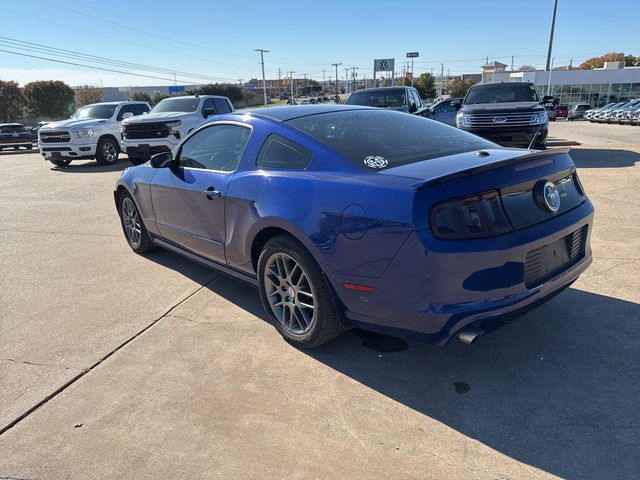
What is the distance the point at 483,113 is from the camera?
1052cm

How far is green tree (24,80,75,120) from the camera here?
68.9m

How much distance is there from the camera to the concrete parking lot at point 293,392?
93.8 inches

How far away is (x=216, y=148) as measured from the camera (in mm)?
4191

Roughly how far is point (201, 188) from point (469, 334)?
8.50ft

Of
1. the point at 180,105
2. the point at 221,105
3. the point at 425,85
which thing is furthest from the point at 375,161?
the point at 425,85

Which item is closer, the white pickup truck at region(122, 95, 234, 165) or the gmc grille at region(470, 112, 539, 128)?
the gmc grille at region(470, 112, 539, 128)

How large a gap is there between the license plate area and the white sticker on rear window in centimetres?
102

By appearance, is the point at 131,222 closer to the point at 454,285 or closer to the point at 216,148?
the point at 216,148

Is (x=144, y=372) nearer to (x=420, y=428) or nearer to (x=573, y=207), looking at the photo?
(x=420, y=428)

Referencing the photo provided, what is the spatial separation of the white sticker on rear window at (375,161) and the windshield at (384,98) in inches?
389

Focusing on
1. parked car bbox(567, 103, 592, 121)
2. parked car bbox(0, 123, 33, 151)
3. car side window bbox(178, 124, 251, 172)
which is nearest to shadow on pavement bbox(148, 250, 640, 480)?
car side window bbox(178, 124, 251, 172)

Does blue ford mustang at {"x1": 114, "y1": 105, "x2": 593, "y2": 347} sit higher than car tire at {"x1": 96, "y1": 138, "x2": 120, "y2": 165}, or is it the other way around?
blue ford mustang at {"x1": 114, "y1": 105, "x2": 593, "y2": 347}

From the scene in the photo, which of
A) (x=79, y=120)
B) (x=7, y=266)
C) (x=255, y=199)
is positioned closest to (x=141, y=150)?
(x=79, y=120)

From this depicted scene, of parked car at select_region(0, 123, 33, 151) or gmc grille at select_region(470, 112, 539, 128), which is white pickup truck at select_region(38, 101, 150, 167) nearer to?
gmc grille at select_region(470, 112, 539, 128)
